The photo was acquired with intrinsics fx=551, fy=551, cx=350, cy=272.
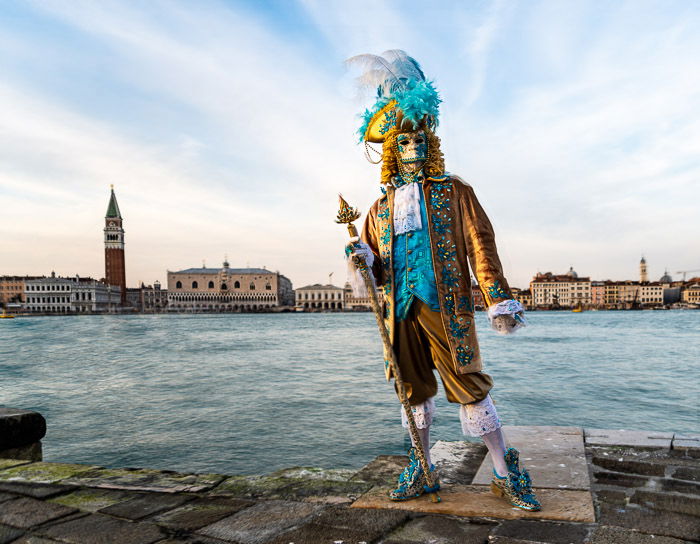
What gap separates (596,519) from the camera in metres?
2.53

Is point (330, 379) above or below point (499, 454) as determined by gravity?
below

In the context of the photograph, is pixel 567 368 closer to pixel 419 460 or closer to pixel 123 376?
pixel 123 376

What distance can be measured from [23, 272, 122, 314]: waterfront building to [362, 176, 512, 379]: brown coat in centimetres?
→ 12096

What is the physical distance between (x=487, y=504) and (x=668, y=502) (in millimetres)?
890

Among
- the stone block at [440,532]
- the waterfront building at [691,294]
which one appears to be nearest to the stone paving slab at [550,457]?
the stone block at [440,532]

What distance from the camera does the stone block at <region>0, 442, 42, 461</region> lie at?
14.1 ft

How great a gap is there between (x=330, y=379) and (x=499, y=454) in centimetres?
1198

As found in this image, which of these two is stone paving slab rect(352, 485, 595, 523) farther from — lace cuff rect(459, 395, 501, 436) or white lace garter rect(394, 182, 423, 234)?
white lace garter rect(394, 182, 423, 234)

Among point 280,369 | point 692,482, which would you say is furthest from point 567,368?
point 692,482

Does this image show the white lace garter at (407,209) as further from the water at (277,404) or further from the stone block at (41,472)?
the water at (277,404)

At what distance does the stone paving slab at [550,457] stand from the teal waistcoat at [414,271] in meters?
1.19

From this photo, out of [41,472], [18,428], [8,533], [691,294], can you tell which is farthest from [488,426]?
[691,294]

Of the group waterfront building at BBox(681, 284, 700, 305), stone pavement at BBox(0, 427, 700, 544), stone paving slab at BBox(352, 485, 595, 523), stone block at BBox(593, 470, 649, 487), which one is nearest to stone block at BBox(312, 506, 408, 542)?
stone pavement at BBox(0, 427, 700, 544)

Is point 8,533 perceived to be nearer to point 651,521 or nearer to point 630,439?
point 651,521
